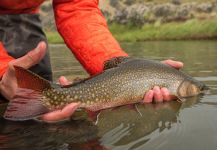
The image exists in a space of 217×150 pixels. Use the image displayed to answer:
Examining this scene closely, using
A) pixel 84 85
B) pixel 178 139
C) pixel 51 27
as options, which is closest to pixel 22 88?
pixel 84 85

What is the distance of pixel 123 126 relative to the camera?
3.72 m

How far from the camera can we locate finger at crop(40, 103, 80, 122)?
342 centimetres

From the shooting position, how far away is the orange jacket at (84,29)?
15.0 ft

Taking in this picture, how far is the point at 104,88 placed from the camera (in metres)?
4.01

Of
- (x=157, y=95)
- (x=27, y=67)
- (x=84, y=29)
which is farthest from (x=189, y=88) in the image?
(x=27, y=67)

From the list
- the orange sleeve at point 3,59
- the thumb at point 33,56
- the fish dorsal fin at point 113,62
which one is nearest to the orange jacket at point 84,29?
the fish dorsal fin at point 113,62

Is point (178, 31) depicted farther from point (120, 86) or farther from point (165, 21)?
point (120, 86)

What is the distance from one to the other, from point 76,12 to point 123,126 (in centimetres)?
153

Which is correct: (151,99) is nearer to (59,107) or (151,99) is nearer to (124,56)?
(124,56)

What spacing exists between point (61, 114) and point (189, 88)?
5.69 ft

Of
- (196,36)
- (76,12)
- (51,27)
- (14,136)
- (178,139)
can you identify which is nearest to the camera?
(178,139)

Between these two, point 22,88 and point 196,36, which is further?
point 196,36

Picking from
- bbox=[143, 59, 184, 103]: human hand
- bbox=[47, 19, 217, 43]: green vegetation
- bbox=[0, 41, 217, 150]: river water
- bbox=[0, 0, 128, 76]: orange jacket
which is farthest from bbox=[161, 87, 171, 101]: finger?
bbox=[47, 19, 217, 43]: green vegetation

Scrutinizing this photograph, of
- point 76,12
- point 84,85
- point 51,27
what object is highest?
point 76,12
